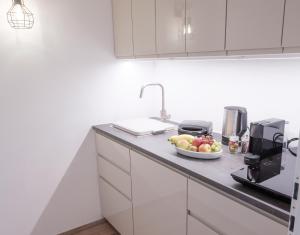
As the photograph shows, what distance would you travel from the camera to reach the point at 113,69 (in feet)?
7.77

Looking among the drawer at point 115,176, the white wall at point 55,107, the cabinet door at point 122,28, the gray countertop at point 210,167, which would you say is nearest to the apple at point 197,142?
the gray countertop at point 210,167

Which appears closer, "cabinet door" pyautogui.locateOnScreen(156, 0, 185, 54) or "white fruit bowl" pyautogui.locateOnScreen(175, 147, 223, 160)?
"white fruit bowl" pyautogui.locateOnScreen(175, 147, 223, 160)

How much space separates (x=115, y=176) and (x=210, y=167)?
3.21 feet

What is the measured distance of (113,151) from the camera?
2078mm

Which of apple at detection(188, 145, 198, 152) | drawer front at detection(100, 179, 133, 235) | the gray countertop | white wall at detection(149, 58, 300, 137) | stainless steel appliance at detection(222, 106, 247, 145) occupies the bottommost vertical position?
Result: drawer front at detection(100, 179, 133, 235)

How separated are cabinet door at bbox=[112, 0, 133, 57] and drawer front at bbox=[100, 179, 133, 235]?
1146mm

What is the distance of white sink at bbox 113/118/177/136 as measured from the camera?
6.70 ft

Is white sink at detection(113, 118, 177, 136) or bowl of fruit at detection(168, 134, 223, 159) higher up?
bowl of fruit at detection(168, 134, 223, 159)

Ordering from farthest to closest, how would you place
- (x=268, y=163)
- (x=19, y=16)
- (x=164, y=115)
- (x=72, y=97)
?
1. (x=164, y=115)
2. (x=72, y=97)
3. (x=19, y=16)
4. (x=268, y=163)

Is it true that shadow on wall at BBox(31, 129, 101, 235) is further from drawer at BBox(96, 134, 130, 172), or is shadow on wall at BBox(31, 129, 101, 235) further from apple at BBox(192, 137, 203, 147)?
apple at BBox(192, 137, 203, 147)

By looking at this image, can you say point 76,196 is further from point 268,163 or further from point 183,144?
point 268,163

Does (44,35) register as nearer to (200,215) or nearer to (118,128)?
(118,128)

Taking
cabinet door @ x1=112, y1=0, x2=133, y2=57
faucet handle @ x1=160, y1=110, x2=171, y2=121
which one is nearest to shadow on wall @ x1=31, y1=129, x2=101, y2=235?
faucet handle @ x1=160, y1=110, x2=171, y2=121

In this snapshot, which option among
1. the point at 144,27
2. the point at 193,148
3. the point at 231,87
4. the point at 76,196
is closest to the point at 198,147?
the point at 193,148
